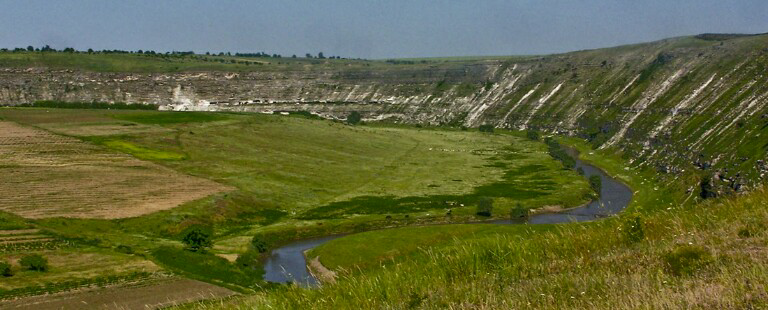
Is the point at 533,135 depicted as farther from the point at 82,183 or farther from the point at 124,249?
the point at 124,249

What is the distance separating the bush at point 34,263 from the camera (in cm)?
5422

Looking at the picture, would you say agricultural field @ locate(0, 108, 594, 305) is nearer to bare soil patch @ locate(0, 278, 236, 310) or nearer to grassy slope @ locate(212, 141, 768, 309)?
bare soil patch @ locate(0, 278, 236, 310)

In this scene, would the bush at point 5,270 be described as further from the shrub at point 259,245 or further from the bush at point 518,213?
the bush at point 518,213

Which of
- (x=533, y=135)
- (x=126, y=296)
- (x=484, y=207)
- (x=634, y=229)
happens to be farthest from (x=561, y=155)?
(x=634, y=229)

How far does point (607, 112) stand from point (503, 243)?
→ 596 ft

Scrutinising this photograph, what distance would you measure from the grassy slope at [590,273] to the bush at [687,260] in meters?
0.04

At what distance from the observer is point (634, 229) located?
13461mm

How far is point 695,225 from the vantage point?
43.3 ft

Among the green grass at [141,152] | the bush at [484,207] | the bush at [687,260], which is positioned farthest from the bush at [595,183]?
the bush at [687,260]

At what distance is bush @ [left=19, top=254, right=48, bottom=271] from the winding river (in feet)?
59.4

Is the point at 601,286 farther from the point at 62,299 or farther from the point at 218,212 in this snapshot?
the point at 218,212

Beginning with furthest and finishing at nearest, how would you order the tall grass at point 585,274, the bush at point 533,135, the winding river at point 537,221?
the bush at point 533,135, the winding river at point 537,221, the tall grass at point 585,274

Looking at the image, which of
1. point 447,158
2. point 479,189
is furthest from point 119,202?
point 447,158

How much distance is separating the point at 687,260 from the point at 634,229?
3130mm
